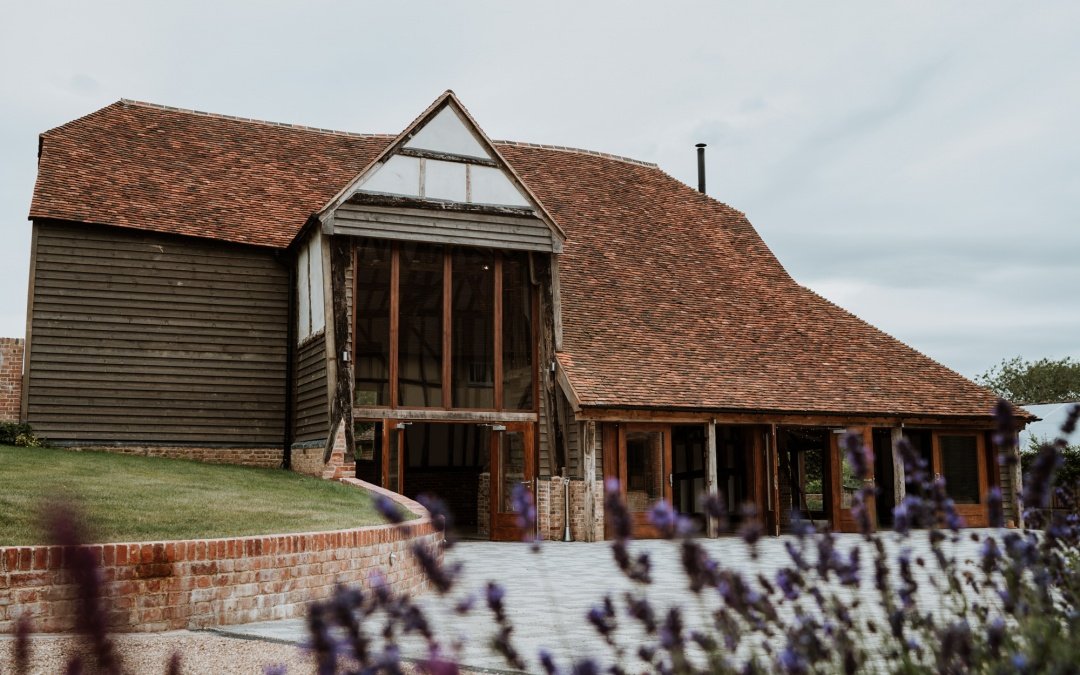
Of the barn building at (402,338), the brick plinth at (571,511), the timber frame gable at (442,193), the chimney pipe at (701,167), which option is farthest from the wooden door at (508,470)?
the chimney pipe at (701,167)

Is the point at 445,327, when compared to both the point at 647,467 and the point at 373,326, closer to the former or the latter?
the point at 373,326

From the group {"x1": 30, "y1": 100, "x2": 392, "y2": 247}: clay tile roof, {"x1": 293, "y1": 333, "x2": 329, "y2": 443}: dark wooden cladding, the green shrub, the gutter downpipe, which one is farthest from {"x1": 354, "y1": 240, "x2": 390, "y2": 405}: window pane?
the green shrub

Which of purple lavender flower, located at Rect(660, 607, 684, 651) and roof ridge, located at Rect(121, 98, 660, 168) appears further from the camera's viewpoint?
roof ridge, located at Rect(121, 98, 660, 168)

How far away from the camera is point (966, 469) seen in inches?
792

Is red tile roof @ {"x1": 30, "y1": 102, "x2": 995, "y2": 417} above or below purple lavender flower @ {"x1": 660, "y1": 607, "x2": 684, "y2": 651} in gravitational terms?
above

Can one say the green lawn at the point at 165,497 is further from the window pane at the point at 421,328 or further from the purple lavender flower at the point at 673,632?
the purple lavender flower at the point at 673,632

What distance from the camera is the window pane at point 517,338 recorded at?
1777cm

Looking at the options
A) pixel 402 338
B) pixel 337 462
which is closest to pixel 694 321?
pixel 402 338

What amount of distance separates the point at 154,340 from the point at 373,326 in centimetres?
385

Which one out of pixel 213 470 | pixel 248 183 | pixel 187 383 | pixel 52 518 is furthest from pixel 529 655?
pixel 248 183

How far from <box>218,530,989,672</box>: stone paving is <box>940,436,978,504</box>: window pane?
393 centimetres

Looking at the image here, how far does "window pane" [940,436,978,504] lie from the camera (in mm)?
20078

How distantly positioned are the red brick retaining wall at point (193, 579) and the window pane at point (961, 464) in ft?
48.8

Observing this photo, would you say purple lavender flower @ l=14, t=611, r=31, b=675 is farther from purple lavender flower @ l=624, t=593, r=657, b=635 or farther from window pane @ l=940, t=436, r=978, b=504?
window pane @ l=940, t=436, r=978, b=504
